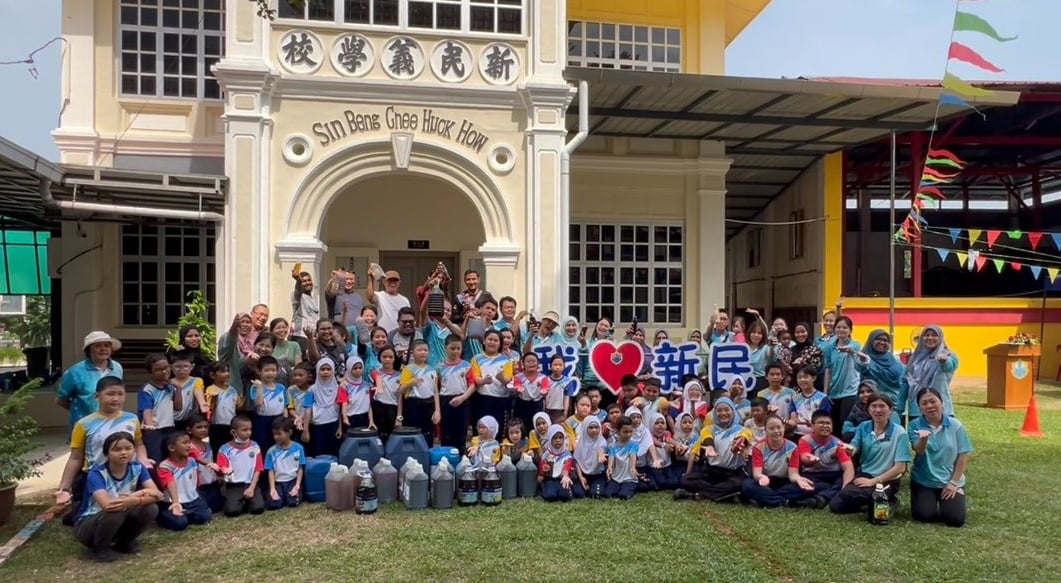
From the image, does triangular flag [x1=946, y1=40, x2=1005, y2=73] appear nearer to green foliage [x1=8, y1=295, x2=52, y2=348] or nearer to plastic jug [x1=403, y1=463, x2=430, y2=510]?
plastic jug [x1=403, y1=463, x2=430, y2=510]

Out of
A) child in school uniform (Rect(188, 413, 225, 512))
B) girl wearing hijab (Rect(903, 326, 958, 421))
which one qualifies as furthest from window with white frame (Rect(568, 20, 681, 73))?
child in school uniform (Rect(188, 413, 225, 512))

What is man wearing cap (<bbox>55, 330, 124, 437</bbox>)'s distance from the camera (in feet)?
19.0

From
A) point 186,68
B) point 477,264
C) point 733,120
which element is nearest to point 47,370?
point 186,68

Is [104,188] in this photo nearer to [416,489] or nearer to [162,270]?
[162,270]

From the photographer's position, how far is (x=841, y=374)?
7.23 meters

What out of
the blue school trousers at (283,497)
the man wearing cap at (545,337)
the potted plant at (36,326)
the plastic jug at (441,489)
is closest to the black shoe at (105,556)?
the blue school trousers at (283,497)

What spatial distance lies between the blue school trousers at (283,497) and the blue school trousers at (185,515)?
16.8 inches

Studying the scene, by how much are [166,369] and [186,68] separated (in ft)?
22.1

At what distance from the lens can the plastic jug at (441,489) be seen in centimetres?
619

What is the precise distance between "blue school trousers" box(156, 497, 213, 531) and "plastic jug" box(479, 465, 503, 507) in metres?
2.06

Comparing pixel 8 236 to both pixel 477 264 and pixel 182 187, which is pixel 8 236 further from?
pixel 477 264

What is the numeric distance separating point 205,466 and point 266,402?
712mm

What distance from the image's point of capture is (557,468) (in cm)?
653

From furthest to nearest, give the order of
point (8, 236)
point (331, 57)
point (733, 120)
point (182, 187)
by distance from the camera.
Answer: point (8, 236) → point (733, 120) → point (331, 57) → point (182, 187)
